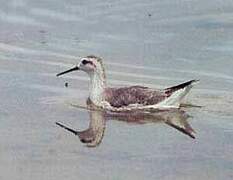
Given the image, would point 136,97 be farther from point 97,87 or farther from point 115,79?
point 115,79

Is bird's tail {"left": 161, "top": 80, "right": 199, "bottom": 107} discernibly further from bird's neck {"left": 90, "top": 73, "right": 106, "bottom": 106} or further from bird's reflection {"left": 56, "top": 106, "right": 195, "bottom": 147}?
bird's neck {"left": 90, "top": 73, "right": 106, "bottom": 106}

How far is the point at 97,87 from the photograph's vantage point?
46.5 ft

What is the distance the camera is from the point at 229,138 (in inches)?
477

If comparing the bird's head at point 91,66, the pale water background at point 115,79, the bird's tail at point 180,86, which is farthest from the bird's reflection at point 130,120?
the bird's head at point 91,66

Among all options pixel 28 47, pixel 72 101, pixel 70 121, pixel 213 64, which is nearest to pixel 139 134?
pixel 70 121

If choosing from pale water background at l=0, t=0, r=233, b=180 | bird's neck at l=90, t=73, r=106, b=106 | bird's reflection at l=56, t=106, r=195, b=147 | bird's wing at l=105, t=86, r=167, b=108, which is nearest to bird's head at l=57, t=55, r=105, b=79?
bird's neck at l=90, t=73, r=106, b=106

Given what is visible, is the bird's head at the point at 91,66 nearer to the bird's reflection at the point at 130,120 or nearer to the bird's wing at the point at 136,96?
the bird's wing at the point at 136,96

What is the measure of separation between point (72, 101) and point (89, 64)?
0.72 meters

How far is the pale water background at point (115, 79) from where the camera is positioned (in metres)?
11.0

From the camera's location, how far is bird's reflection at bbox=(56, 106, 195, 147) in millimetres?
12192

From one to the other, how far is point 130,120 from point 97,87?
113cm

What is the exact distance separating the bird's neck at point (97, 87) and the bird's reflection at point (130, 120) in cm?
28

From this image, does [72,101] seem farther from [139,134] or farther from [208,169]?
[208,169]

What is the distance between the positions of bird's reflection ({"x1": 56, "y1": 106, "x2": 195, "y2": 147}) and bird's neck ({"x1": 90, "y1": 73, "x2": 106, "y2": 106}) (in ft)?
0.93
